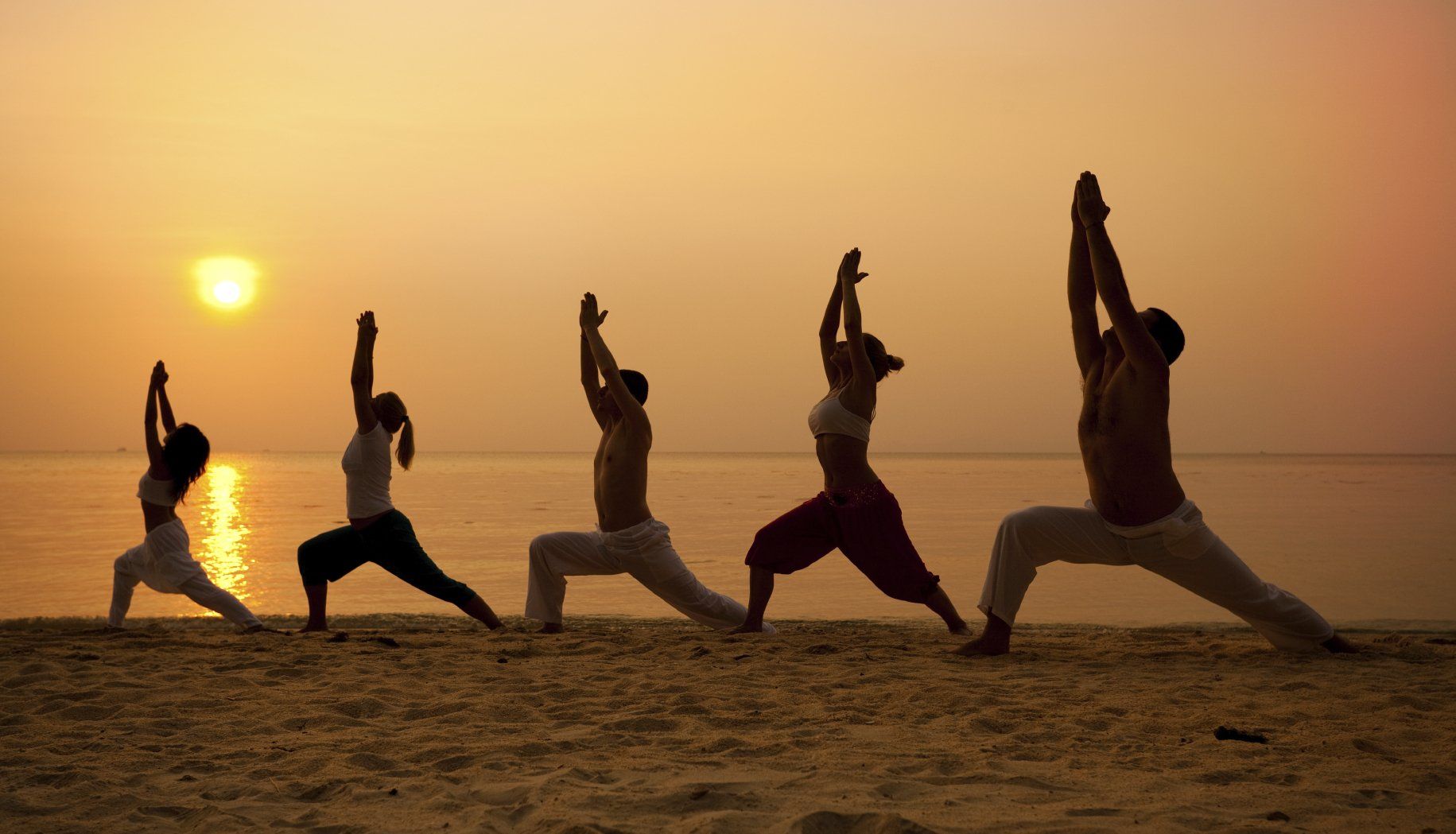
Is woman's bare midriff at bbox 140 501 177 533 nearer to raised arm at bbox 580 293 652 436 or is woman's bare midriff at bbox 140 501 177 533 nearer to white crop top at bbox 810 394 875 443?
raised arm at bbox 580 293 652 436

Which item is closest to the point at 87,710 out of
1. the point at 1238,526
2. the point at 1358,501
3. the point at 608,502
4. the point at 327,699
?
the point at 327,699

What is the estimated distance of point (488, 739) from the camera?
14.1 ft

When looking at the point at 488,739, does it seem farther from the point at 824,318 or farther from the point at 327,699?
the point at 824,318

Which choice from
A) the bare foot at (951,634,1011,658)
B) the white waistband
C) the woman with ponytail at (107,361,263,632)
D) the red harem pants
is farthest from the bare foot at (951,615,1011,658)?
the woman with ponytail at (107,361,263,632)

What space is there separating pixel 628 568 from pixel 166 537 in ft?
10.6

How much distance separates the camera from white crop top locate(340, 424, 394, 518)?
7938 mm

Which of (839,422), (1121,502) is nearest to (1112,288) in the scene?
(1121,502)

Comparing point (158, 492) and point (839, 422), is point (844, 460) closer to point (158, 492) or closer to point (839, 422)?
point (839, 422)

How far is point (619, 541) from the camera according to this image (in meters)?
7.62

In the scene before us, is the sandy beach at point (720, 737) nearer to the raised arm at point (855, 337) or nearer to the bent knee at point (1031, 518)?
the bent knee at point (1031, 518)

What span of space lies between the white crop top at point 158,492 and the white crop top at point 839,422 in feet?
14.9

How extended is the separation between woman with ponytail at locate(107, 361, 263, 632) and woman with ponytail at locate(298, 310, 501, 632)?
1.90 ft

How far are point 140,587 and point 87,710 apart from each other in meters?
7.53

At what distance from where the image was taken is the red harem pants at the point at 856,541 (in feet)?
23.9
